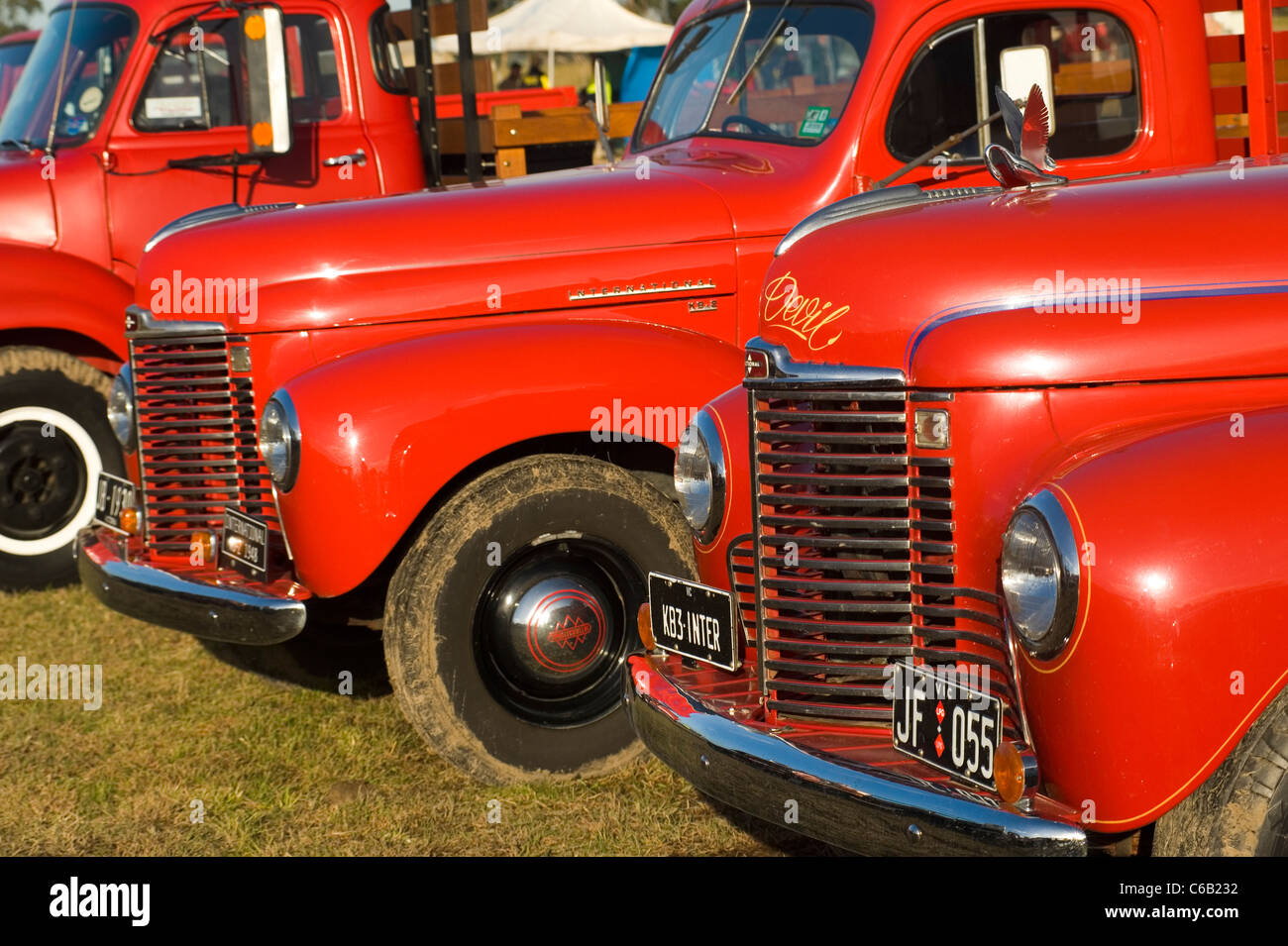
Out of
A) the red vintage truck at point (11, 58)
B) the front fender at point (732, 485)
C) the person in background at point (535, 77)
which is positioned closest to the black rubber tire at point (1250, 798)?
the front fender at point (732, 485)

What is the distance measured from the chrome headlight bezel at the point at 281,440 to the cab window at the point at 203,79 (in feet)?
10.9

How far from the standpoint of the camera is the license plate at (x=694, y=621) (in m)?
3.23

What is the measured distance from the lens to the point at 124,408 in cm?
509

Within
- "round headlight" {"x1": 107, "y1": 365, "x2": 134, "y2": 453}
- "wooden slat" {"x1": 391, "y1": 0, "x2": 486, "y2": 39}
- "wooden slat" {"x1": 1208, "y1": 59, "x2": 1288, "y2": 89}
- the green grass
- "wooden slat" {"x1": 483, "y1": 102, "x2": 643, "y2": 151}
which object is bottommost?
the green grass

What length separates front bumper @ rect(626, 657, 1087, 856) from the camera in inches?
94.0

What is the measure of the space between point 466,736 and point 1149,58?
8.97 feet

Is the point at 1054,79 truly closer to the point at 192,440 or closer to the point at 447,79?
the point at 192,440

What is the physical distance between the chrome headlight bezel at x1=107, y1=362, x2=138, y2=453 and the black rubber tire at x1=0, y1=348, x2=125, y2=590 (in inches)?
50.2

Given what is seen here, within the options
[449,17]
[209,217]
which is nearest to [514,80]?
[449,17]

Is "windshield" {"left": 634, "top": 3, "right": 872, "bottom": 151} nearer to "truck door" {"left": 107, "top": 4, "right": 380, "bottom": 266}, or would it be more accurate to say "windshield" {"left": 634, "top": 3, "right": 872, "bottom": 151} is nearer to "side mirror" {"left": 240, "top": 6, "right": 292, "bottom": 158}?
"side mirror" {"left": 240, "top": 6, "right": 292, "bottom": 158}

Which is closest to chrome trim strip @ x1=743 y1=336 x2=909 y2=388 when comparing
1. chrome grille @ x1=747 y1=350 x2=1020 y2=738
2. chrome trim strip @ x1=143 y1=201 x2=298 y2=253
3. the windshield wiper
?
chrome grille @ x1=747 y1=350 x2=1020 y2=738

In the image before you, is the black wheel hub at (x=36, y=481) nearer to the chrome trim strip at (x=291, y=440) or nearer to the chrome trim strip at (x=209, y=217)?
the chrome trim strip at (x=209, y=217)

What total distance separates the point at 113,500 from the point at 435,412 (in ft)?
5.59

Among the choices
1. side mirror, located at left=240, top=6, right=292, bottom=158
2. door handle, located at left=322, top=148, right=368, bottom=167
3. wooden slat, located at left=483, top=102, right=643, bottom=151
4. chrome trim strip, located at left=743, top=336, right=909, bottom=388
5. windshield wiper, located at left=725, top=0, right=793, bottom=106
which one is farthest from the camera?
wooden slat, located at left=483, top=102, right=643, bottom=151
